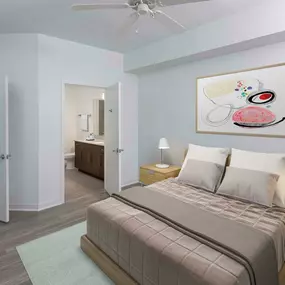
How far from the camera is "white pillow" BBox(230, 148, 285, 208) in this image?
235cm

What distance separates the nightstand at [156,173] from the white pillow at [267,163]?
1.07 m

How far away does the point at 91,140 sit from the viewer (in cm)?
625

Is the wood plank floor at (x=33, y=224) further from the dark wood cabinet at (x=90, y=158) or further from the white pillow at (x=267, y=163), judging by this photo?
the white pillow at (x=267, y=163)

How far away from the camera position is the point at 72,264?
2.22 meters

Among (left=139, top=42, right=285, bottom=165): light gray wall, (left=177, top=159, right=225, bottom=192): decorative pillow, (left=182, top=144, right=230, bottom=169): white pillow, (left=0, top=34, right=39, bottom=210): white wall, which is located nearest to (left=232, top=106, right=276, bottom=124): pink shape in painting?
(left=139, top=42, right=285, bottom=165): light gray wall

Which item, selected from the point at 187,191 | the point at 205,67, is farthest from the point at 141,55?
the point at 187,191

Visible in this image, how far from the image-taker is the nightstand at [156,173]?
3.64m

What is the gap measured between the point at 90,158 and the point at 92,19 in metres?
3.43

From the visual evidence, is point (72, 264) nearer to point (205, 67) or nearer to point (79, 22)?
point (79, 22)

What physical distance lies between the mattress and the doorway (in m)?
1.63

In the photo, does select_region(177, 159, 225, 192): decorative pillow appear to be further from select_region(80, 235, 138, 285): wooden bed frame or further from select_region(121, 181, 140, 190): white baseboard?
select_region(121, 181, 140, 190): white baseboard

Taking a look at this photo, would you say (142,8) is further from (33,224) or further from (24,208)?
(24,208)

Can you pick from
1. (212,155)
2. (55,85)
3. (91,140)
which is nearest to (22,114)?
(55,85)

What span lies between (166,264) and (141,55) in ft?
11.8
